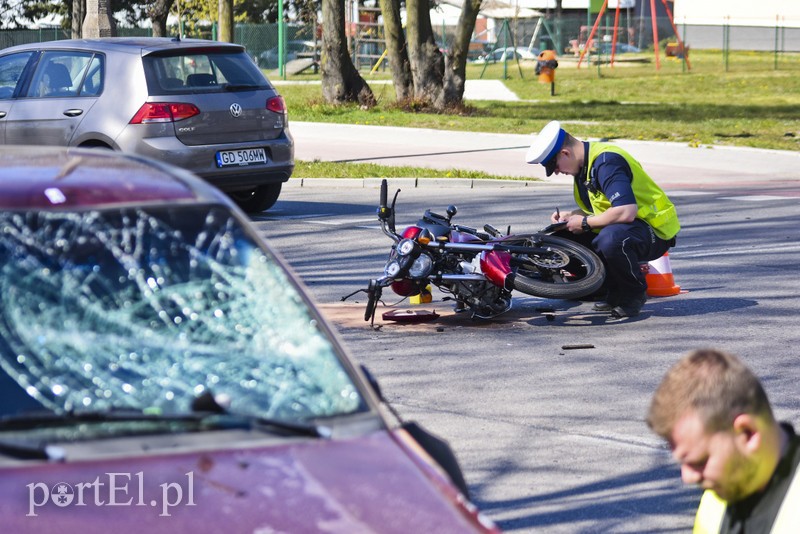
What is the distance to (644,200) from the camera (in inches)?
334

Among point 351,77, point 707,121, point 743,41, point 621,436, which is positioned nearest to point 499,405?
point 621,436

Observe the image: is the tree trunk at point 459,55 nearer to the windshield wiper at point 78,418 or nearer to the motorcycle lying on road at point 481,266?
the motorcycle lying on road at point 481,266

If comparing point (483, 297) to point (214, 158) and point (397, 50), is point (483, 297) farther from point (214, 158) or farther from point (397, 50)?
point (397, 50)

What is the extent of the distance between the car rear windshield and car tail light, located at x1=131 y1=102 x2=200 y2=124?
15cm

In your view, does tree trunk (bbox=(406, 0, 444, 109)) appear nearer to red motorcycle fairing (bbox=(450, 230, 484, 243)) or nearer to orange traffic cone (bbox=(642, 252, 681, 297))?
orange traffic cone (bbox=(642, 252, 681, 297))

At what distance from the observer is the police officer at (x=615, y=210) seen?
8305 millimetres

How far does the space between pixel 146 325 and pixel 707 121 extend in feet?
75.8

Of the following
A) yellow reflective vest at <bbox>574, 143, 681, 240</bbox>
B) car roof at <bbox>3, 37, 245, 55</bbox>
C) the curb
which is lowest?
the curb

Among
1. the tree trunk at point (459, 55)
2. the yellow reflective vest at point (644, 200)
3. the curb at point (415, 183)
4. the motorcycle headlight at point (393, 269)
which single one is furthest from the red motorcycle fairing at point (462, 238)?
the tree trunk at point (459, 55)

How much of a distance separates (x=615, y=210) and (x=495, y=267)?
2.82ft

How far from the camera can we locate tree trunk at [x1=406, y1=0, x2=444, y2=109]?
1056 inches

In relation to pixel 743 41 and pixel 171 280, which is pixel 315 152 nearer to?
pixel 171 280

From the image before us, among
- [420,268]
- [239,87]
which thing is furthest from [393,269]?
[239,87]

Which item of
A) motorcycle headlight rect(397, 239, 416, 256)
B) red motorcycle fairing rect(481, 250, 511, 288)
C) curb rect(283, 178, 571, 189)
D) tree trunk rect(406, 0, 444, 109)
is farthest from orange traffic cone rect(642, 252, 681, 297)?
tree trunk rect(406, 0, 444, 109)
